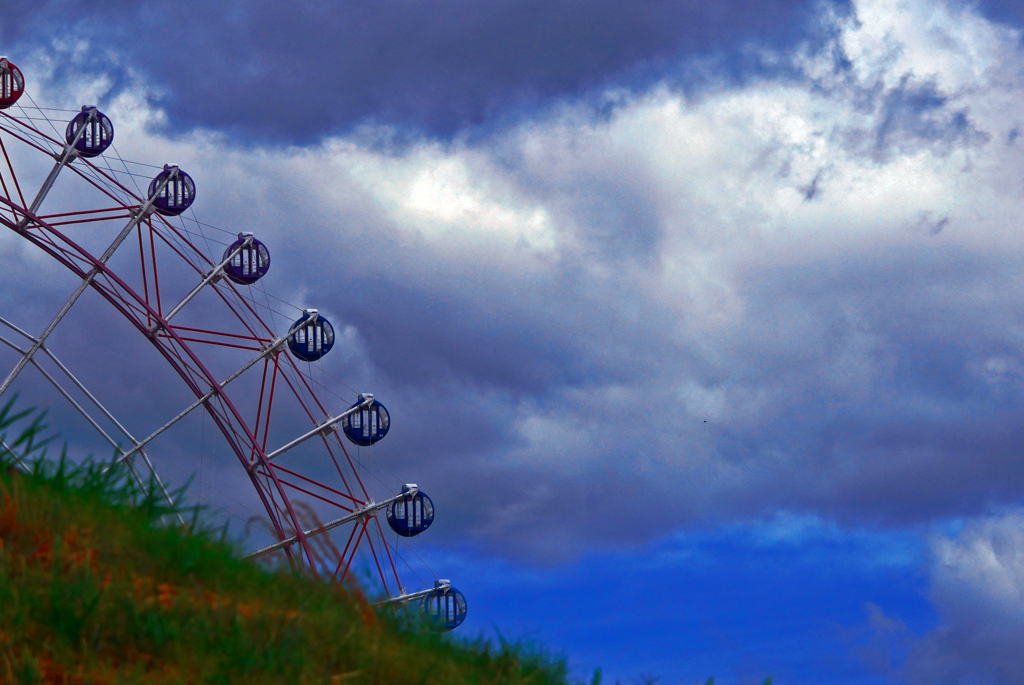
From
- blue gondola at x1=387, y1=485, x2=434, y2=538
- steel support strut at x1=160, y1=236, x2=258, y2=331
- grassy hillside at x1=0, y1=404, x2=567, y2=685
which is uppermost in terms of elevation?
steel support strut at x1=160, y1=236, x2=258, y2=331

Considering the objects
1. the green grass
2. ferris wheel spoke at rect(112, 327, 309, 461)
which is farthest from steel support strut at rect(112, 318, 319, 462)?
the green grass

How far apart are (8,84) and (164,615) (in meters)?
24.2

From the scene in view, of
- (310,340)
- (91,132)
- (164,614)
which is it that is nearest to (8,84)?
(91,132)

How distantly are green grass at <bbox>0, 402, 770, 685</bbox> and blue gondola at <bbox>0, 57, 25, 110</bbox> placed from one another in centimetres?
Answer: 2155

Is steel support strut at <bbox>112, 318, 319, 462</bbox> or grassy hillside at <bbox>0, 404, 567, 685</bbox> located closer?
grassy hillside at <bbox>0, 404, 567, 685</bbox>

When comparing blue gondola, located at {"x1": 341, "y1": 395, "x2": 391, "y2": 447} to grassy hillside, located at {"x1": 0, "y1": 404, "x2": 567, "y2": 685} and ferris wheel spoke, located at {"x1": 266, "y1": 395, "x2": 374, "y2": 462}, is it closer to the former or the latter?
ferris wheel spoke, located at {"x1": 266, "y1": 395, "x2": 374, "y2": 462}

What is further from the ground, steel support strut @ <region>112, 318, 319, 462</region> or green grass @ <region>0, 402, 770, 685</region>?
steel support strut @ <region>112, 318, 319, 462</region>

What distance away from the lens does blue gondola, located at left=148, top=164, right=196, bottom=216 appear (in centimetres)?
2773

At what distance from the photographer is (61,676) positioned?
5609 mm

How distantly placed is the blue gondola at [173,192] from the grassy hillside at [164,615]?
70.4 ft

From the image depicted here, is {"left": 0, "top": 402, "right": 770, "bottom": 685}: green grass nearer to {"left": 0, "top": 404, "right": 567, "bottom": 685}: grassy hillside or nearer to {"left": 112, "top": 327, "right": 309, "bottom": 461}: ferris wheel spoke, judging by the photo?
{"left": 0, "top": 404, "right": 567, "bottom": 685}: grassy hillside

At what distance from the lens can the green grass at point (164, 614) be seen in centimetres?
570

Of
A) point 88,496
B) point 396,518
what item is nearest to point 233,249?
point 396,518

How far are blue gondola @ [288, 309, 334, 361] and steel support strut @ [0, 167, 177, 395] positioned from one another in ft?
16.4
